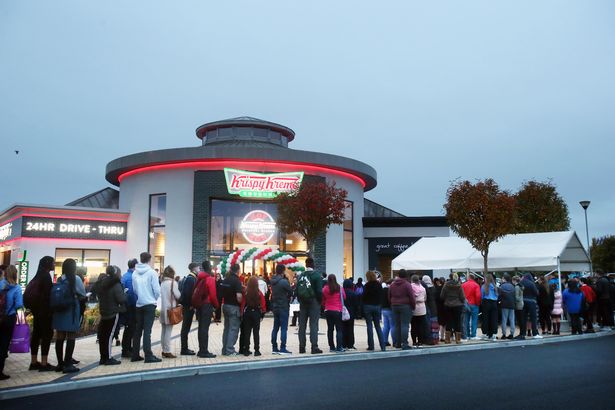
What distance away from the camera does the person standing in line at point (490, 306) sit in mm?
14562

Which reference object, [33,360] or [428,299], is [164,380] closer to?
[33,360]

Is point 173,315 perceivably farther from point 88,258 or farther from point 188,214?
point 88,258

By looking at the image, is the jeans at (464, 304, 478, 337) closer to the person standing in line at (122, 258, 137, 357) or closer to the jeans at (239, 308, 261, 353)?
the jeans at (239, 308, 261, 353)

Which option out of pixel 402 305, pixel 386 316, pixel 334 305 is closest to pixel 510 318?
pixel 386 316

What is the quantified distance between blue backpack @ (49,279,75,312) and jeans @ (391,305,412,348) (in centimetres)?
683

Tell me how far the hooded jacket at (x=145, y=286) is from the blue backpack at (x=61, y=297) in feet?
4.22

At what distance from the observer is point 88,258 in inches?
1062

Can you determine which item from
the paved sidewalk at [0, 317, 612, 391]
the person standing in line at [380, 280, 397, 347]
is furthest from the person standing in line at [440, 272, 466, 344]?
the person standing in line at [380, 280, 397, 347]

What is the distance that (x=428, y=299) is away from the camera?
13.7 metres

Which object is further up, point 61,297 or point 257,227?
point 257,227

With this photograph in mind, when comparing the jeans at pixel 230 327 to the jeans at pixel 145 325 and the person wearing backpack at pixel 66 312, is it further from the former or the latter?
the person wearing backpack at pixel 66 312

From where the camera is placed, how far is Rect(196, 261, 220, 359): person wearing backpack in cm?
1093

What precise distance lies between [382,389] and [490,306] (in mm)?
7973

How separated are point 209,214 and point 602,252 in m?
67.4
